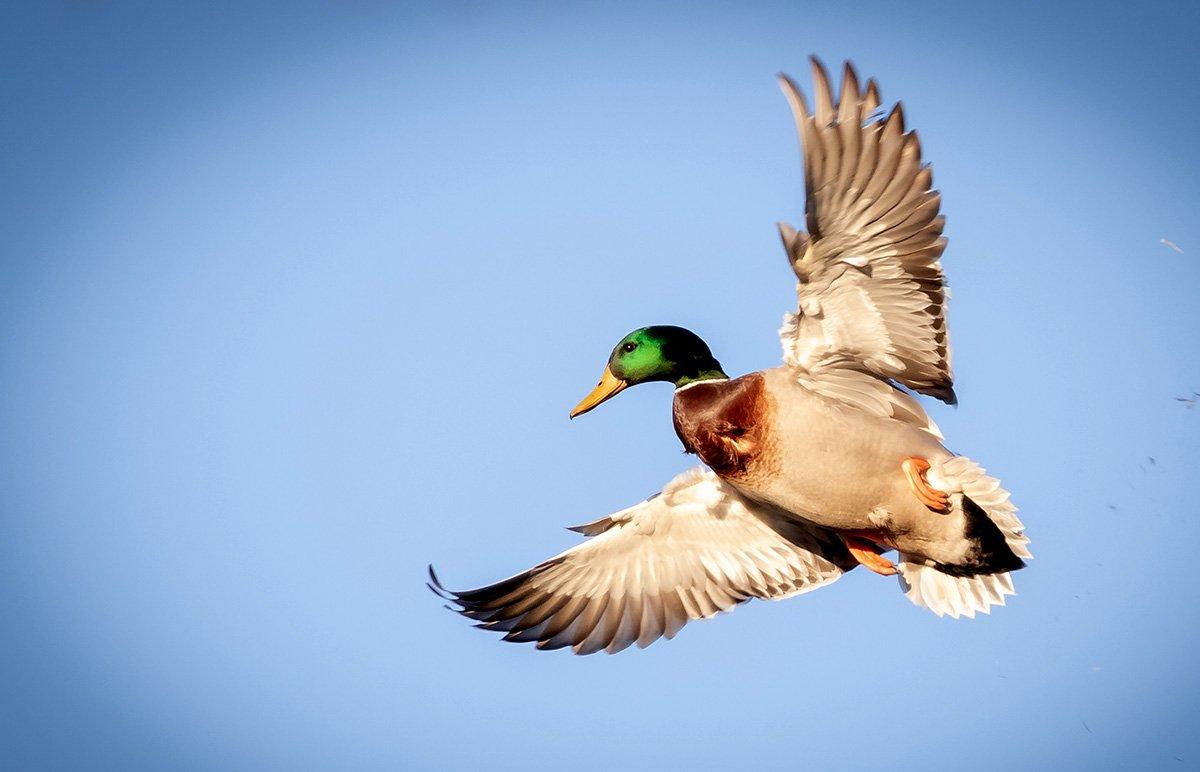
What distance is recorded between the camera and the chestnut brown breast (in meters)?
5.79

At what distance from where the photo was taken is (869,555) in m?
6.45

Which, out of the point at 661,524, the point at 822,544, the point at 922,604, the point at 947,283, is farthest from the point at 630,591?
the point at 947,283

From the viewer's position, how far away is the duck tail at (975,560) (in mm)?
5754

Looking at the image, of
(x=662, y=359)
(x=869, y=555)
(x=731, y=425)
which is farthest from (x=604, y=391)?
(x=869, y=555)

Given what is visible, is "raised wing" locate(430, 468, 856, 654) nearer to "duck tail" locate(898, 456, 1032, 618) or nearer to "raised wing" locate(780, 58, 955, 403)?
"duck tail" locate(898, 456, 1032, 618)

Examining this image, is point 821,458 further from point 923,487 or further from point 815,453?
point 923,487

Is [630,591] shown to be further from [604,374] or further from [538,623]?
[604,374]

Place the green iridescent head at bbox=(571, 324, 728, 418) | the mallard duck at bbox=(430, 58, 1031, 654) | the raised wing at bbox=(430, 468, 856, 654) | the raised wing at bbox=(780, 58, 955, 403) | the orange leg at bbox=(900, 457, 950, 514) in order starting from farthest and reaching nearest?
1. the raised wing at bbox=(430, 468, 856, 654)
2. the green iridescent head at bbox=(571, 324, 728, 418)
3. the orange leg at bbox=(900, 457, 950, 514)
4. the mallard duck at bbox=(430, 58, 1031, 654)
5. the raised wing at bbox=(780, 58, 955, 403)

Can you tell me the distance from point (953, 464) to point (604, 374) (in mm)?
1802

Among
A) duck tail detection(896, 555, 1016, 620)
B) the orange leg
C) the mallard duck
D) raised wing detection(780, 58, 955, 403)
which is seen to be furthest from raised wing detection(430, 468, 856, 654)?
raised wing detection(780, 58, 955, 403)

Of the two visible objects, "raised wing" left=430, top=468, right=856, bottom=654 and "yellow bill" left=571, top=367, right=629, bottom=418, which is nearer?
"yellow bill" left=571, top=367, right=629, bottom=418

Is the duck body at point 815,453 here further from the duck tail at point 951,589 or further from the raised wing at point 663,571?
the raised wing at point 663,571

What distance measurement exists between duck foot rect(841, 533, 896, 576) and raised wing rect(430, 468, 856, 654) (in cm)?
39

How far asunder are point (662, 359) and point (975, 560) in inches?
70.5
